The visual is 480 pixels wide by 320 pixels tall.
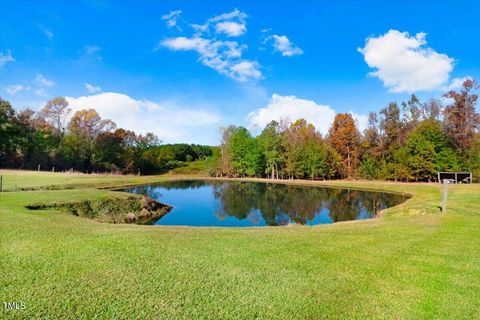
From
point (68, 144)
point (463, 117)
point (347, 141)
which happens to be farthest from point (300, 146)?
point (68, 144)

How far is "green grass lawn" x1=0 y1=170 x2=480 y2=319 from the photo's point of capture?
5656mm

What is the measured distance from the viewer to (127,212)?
23.1 m

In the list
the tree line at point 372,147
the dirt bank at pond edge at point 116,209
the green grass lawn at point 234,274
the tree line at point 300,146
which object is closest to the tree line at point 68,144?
the tree line at point 300,146

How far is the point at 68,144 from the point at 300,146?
53.7m

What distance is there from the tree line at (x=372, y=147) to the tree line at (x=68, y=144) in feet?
78.7

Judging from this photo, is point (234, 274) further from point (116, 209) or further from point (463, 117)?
point (463, 117)

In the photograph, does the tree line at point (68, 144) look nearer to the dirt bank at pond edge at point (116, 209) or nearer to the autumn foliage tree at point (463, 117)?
the dirt bank at pond edge at point (116, 209)

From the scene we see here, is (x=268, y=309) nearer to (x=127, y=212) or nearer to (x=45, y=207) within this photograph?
(x=45, y=207)

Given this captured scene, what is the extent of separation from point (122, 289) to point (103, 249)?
288 cm

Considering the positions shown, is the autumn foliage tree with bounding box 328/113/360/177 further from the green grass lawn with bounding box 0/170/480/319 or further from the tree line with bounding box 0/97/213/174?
the green grass lawn with bounding box 0/170/480/319

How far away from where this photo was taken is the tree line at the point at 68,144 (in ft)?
224

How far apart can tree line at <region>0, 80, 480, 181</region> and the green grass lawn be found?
182 ft

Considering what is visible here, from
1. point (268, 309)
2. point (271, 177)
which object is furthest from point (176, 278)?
point (271, 177)

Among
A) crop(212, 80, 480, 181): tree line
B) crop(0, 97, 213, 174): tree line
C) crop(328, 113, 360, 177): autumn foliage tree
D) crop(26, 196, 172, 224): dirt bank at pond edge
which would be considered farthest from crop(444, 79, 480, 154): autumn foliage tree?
crop(0, 97, 213, 174): tree line
